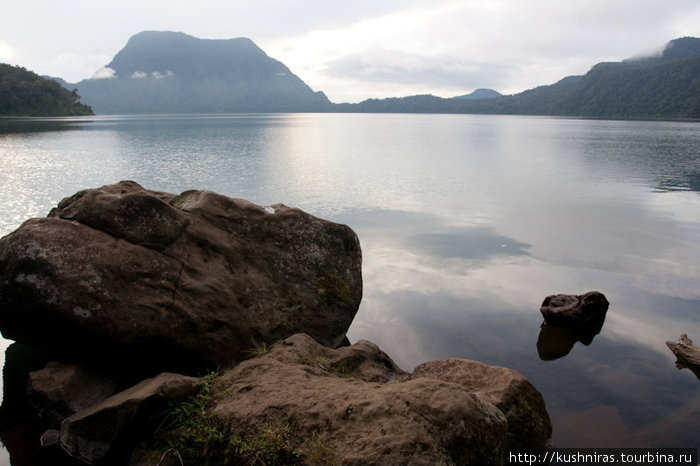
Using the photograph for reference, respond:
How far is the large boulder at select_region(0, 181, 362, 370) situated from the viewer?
782cm

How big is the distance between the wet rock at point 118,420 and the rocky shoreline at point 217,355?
22 millimetres

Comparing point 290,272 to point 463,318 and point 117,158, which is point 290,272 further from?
point 117,158

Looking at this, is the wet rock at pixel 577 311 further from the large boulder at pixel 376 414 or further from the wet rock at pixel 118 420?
the wet rock at pixel 118 420

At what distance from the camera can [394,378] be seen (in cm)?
797

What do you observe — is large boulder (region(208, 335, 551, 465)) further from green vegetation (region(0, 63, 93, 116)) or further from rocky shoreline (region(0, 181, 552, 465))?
green vegetation (region(0, 63, 93, 116))

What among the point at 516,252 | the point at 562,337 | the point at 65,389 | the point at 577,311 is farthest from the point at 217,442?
the point at 516,252

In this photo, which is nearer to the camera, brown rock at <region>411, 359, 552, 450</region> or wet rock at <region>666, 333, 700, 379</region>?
brown rock at <region>411, 359, 552, 450</region>

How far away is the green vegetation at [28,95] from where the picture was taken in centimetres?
14988

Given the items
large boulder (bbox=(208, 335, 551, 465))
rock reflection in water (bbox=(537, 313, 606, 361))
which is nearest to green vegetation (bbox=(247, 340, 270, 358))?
large boulder (bbox=(208, 335, 551, 465))

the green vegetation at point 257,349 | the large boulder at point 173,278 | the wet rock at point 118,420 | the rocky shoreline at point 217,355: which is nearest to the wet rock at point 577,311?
the rocky shoreline at point 217,355

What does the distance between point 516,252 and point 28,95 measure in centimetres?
18334

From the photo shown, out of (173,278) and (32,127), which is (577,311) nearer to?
(173,278)

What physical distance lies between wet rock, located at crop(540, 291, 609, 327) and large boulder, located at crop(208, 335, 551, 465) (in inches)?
207

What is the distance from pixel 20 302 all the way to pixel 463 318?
976cm
